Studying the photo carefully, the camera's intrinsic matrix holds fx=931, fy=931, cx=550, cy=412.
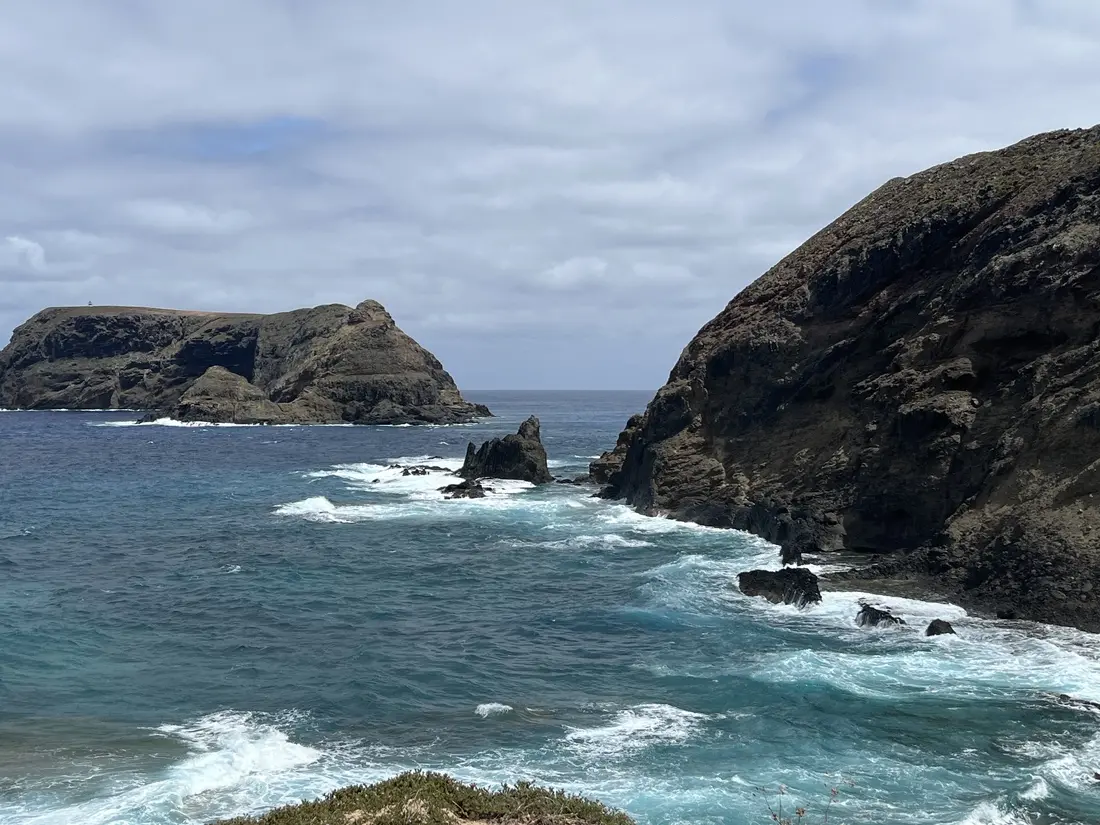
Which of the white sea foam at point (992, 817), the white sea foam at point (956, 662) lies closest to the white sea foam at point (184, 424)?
the white sea foam at point (956, 662)

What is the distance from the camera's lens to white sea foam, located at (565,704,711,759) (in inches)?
819

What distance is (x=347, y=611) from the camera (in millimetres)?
33719

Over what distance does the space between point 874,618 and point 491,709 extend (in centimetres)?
1348

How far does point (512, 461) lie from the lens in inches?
2862

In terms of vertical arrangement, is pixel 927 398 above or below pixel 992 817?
above

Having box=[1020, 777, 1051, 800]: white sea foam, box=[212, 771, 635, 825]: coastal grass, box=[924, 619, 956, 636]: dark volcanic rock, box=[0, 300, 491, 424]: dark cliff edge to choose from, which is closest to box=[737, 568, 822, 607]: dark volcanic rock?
box=[924, 619, 956, 636]: dark volcanic rock

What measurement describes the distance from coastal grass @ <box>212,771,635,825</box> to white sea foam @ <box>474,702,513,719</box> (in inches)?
339

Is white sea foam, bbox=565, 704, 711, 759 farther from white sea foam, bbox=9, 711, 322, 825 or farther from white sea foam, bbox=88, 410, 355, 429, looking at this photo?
white sea foam, bbox=88, 410, 355, 429

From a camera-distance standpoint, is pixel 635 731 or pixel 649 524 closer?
pixel 635 731

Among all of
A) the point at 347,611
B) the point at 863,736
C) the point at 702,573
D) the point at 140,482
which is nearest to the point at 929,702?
the point at 863,736

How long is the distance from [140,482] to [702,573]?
4974 centimetres

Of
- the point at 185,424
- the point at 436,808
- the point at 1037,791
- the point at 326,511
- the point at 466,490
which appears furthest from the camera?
the point at 185,424

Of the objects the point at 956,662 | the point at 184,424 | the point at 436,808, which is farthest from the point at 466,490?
the point at 184,424

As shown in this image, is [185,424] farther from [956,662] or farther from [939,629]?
[956,662]
